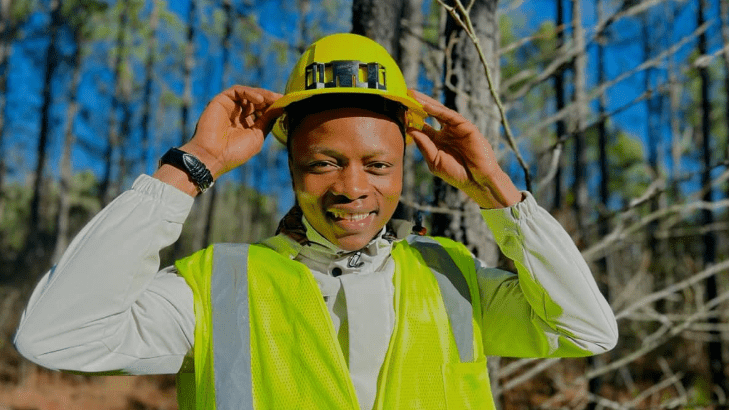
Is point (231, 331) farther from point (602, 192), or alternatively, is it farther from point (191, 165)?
point (602, 192)

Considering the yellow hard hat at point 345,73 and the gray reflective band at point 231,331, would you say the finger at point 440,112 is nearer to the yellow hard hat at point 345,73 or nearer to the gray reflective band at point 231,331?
the yellow hard hat at point 345,73

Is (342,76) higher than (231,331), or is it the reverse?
(342,76)

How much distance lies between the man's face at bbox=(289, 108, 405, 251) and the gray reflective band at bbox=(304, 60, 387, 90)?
0.25 feet

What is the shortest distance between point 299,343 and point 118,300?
46cm

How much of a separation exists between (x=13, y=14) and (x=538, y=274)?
17.4 metres

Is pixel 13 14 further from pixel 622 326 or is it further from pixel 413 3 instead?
pixel 622 326

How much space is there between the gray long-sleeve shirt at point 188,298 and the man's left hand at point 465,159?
0.06m

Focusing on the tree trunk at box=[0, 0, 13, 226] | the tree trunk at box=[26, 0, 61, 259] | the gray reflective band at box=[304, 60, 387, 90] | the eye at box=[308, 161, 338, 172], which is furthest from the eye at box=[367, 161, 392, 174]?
the tree trunk at box=[26, 0, 61, 259]

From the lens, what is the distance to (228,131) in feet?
5.65

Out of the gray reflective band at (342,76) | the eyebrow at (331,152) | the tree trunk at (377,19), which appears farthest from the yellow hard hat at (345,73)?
the tree trunk at (377,19)

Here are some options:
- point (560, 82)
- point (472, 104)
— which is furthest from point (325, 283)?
point (560, 82)

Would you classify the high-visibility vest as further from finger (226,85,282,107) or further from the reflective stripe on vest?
finger (226,85,282,107)

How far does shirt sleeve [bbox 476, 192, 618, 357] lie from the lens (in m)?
1.60

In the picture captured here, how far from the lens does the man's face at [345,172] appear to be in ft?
5.43
